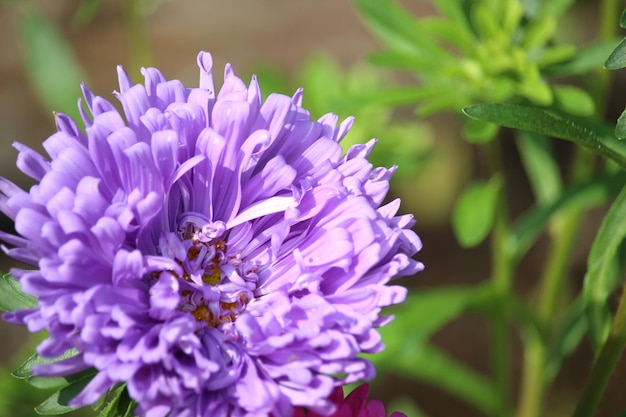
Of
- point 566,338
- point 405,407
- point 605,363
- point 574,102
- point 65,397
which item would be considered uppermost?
point 574,102

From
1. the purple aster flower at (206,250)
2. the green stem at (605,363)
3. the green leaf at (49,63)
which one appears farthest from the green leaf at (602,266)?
the green leaf at (49,63)

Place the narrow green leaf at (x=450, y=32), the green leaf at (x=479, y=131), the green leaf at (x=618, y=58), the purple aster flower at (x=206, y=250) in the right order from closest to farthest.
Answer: the purple aster flower at (x=206, y=250) → the green leaf at (x=618, y=58) → the green leaf at (x=479, y=131) → the narrow green leaf at (x=450, y=32)

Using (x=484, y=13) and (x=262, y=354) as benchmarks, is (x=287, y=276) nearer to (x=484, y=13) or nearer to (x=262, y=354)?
(x=262, y=354)

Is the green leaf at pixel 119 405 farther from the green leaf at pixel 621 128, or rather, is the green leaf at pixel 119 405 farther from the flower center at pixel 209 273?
the green leaf at pixel 621 128

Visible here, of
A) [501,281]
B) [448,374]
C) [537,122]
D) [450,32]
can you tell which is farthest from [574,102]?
[448,374]

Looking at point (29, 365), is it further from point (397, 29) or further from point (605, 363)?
point (397, 29)
